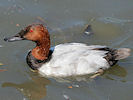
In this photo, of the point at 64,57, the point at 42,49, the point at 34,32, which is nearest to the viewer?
the point at 34,32

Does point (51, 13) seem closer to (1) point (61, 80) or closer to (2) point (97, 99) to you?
(1) point (61, 80)

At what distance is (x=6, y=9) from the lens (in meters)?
7.78

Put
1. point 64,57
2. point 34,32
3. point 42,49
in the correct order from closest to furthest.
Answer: point 34,32, point 64,57, point 42,49

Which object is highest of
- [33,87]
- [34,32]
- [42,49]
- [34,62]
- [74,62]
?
[34,32]

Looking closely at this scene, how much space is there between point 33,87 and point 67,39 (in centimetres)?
181

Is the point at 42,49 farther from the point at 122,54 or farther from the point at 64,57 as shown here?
the point at 122,54

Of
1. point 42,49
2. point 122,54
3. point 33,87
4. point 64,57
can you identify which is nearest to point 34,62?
point 42,49

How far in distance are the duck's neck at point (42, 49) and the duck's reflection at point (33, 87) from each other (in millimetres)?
465

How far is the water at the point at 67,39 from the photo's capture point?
557 cm

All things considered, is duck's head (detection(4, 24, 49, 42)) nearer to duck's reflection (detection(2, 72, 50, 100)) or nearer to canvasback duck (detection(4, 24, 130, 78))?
canvasback duck (detection(4, 24, 130, 78))

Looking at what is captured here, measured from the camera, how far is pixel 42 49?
5.82m

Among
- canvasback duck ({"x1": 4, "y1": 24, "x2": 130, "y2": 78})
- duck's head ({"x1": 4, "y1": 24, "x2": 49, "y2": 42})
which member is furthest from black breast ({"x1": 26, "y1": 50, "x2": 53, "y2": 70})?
duck's head ({"x1": 4, "y1": 24, "x2": 49, "y2": 42})

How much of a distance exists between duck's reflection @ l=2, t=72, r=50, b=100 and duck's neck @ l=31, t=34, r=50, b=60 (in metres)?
0.47

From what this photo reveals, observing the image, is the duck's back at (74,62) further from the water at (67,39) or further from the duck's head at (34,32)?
the duck's head at (34,32)
